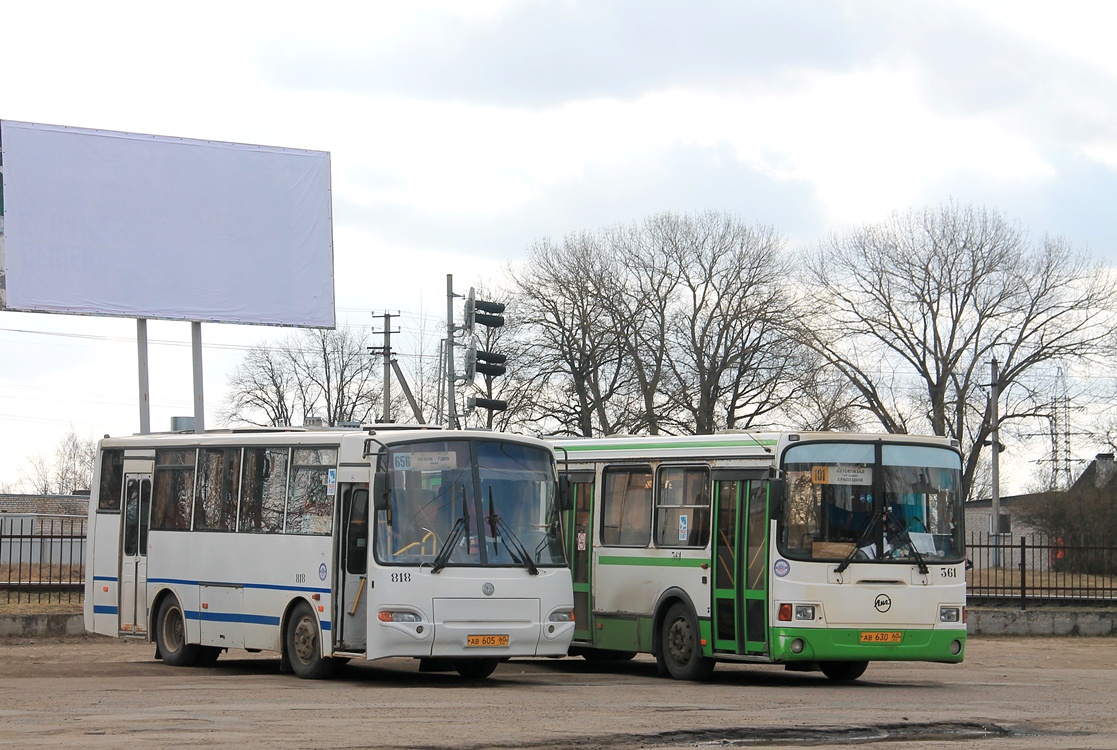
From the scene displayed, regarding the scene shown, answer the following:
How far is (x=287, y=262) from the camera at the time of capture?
98.1 ft

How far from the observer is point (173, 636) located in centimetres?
1928

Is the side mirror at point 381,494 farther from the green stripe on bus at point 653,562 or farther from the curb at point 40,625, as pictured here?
the curb at point 40,625

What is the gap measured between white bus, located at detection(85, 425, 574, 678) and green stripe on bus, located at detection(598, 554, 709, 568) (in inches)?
58.3

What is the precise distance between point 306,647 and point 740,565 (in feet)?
15.3

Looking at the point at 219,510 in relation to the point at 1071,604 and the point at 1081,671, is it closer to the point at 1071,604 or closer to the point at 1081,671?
the point at 1081,671

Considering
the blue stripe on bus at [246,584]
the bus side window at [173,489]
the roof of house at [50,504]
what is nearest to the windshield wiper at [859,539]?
the blue stripe on bus at [246,584]

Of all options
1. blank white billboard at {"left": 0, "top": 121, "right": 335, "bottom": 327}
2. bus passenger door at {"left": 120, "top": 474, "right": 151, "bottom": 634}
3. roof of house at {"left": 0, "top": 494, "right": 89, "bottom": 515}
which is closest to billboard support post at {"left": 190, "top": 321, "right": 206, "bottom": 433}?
blank white billboard at {"left": 0, "top": 121, "right": 335, "bottom": 327}

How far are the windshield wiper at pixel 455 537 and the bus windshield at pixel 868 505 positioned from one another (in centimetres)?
324

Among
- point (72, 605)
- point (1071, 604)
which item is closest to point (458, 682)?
point (72, 605)

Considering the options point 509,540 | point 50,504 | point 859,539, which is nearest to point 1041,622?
point 859,539

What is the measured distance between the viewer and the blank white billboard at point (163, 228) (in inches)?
1075

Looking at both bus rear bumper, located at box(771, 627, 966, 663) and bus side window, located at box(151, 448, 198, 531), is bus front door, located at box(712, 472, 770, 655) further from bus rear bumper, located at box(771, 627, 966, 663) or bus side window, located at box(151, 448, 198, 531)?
bus side window, located at box(151, 448, 198, 531)

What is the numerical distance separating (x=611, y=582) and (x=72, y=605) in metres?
11.6

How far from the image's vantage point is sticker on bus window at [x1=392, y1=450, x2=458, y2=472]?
16391 mm
